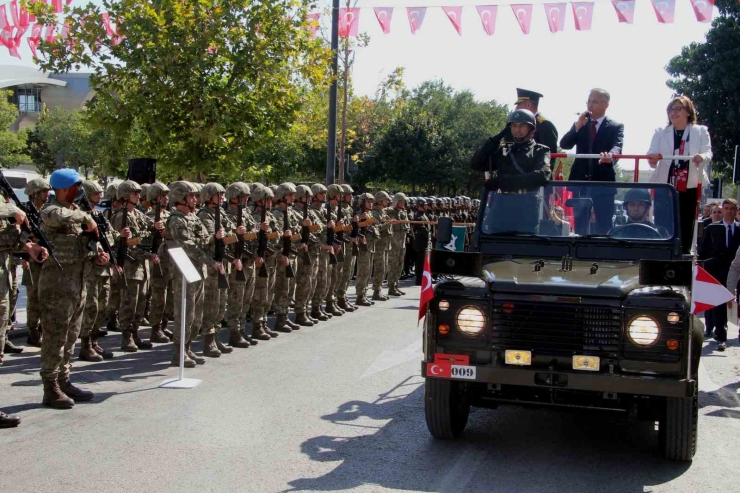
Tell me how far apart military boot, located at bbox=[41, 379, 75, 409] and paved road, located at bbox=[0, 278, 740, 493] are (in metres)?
0.12

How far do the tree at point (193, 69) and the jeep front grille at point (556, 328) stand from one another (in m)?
9.10

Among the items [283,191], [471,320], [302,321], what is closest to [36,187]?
[283,191]

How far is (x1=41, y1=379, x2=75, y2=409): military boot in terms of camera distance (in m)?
7.48

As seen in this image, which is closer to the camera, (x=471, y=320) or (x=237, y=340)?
(x=471, y=320)

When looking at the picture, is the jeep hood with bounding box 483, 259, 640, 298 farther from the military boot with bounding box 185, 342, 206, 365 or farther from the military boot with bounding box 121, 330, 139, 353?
the military boot with bounding box 121, 330, 139, 353

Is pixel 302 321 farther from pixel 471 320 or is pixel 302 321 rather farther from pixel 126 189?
pixel 471 320

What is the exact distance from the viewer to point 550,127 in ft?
28.5

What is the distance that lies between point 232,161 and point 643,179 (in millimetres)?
8330

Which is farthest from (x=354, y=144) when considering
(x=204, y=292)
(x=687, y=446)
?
(x=687, y=446)

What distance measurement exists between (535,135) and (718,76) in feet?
87.3

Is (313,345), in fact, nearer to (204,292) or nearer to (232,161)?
(204,292)

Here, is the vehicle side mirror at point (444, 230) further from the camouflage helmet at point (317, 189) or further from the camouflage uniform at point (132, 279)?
the camouflage helmet at point (317, 189)

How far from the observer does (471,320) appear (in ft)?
19.7

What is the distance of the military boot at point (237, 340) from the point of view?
11.0 metres
